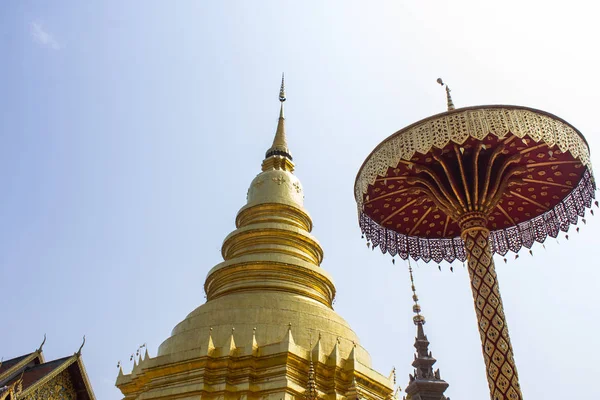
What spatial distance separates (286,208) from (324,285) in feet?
9.47

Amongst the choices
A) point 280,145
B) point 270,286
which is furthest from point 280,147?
point 270,286

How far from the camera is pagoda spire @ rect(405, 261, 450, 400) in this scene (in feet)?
55.8

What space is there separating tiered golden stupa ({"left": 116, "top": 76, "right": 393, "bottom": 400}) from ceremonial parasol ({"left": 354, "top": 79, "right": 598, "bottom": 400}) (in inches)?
154

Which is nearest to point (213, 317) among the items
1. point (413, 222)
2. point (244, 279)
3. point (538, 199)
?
point (244, 279)

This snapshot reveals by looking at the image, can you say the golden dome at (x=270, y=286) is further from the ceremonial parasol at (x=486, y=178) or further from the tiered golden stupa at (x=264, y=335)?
the ceremonial parasol at (x=486, y=178)

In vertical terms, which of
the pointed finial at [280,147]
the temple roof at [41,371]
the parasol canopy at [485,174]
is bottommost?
the temple roof at [41,371]

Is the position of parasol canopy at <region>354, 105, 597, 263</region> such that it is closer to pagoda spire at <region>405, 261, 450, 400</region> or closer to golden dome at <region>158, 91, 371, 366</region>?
golden dome at <region>158, 91, 371, 366</region>

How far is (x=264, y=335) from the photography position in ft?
44.1

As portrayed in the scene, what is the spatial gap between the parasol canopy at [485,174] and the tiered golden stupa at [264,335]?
145 inches

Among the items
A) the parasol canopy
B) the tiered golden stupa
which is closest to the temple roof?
the tiered golden stupa

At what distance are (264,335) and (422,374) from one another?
22.4 feet

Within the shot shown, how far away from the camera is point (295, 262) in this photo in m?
15.8

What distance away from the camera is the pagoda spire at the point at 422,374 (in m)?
17.0

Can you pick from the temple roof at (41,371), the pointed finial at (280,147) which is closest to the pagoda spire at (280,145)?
the pointed finial at (280,147)
